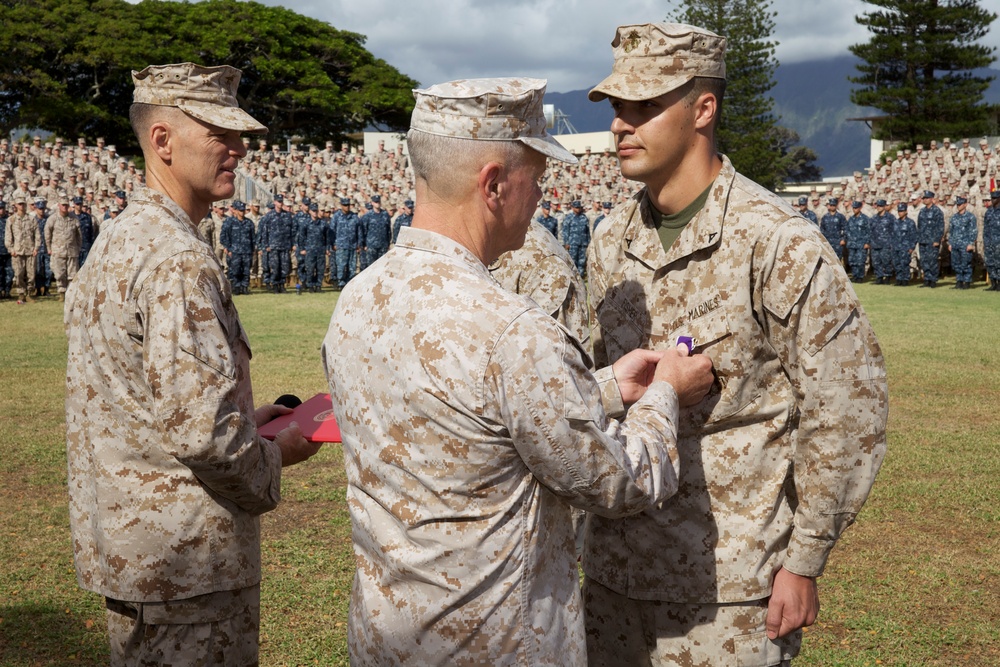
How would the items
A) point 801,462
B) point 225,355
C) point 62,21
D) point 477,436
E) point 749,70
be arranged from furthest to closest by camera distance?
point 749,70 < point 62,21 < point 225,355 < point 801,462 < point 477,436

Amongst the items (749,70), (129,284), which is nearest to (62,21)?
(749,70)

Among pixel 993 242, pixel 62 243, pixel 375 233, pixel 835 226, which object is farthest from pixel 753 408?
pixel 835 226

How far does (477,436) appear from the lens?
1646mm

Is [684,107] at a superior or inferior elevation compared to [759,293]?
superior

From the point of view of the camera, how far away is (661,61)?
2.25 metres

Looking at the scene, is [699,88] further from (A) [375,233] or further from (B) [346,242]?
(A) [375,233]

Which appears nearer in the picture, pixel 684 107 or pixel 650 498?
pixel 650 498

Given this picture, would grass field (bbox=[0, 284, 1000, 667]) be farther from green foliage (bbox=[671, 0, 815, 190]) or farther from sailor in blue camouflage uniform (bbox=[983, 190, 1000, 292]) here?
green foliage (bbox=[671, 0, 815, 190])

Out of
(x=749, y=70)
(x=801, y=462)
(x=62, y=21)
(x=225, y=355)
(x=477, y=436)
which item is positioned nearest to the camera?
(x=477, y=436)

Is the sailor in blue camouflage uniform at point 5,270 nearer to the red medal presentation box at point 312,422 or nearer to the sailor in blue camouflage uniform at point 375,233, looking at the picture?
the sailor in blue camouflage uniform at point 375,233

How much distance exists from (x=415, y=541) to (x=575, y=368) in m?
0.42

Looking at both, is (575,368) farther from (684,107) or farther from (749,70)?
(749,70)

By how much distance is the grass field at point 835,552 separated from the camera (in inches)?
155

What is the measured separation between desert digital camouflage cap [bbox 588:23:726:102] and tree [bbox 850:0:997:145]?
44121 mm
